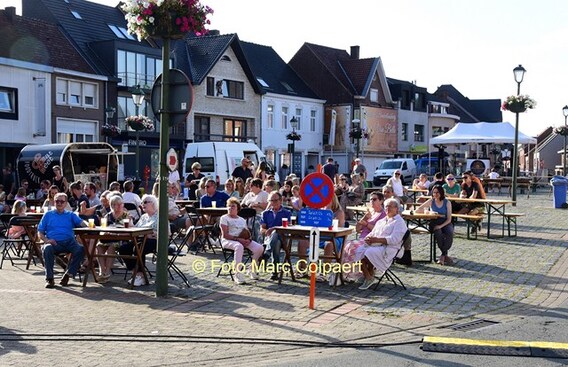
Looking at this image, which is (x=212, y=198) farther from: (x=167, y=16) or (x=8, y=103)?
(x=8, y=103)

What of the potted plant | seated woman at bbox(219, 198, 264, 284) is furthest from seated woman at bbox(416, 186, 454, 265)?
the potted plant

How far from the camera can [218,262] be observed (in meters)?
12.4

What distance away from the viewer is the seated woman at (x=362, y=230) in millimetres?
10383

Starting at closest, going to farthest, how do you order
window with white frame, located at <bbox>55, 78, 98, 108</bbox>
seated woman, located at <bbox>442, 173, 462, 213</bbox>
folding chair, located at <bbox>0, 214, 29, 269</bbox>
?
folding chair, located at <bbox>0, 214, 29, 269</bbox>, seated woman, located at <bbox>442, 173, 462, 213</bbox>, window with white frame, located at <bbox>55, 78, 98, 108</bbox>

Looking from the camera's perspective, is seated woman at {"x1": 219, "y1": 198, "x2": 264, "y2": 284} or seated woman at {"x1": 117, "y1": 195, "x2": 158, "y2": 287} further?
seated woman at {"x1": 219, "y1": 198, "x2": 264, "y2": 284}

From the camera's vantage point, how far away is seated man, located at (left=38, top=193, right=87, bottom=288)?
1034 cm

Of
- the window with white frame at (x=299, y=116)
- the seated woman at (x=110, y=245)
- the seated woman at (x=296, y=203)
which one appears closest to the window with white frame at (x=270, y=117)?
the window with white frame at (x=299, y=116)

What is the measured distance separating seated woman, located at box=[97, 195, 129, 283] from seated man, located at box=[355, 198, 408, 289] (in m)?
3.87

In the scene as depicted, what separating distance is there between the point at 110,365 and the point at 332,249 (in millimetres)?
4950

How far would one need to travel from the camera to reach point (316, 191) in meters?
9.02

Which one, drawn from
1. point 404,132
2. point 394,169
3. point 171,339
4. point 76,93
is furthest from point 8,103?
point 404,132

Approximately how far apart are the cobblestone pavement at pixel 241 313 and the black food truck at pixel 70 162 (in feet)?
40.6

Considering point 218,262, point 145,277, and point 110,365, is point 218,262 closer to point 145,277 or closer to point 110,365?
point 145,277

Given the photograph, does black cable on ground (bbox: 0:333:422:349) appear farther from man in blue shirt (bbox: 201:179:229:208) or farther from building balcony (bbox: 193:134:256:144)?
building balcony (bbox: 193:134:256:144)
